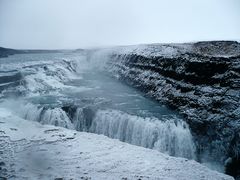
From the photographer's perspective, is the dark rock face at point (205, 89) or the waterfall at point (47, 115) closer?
the dark rock face at point (205, 89)

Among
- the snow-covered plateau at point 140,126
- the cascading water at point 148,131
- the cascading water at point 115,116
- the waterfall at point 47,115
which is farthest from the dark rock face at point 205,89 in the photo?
the waterfall at point 47,115

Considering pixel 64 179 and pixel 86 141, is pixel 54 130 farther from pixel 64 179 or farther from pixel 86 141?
pixel 64 179

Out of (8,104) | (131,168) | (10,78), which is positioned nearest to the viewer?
(131,168)

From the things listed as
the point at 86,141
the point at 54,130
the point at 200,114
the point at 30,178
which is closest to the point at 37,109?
the point at 54,130

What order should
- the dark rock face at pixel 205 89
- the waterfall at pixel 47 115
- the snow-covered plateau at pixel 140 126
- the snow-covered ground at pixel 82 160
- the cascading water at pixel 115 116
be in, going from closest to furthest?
the snow-covered ground at pixel 82 160 → the snow-covered plateau at pixel 140 126 → the dark rock face at pixel 205 89 → the cascading water at pixel 115 116 → the waterfall at pixel 47 115

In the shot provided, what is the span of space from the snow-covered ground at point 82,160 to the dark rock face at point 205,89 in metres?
1.71

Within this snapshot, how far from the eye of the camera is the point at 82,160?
1018 centimetres

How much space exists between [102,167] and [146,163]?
1.85m

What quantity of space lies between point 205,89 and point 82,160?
8.94 metres

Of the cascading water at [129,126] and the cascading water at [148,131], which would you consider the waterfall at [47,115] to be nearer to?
the cascading water at [129,126]

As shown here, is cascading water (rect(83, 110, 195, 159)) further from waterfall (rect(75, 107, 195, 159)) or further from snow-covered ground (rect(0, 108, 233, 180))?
snow-covered ground (rect(0, 108, 233, 180))

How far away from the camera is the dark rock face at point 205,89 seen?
11578 mm

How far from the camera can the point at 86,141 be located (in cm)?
1229

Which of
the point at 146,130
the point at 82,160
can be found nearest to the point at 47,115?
the point at 82,160
